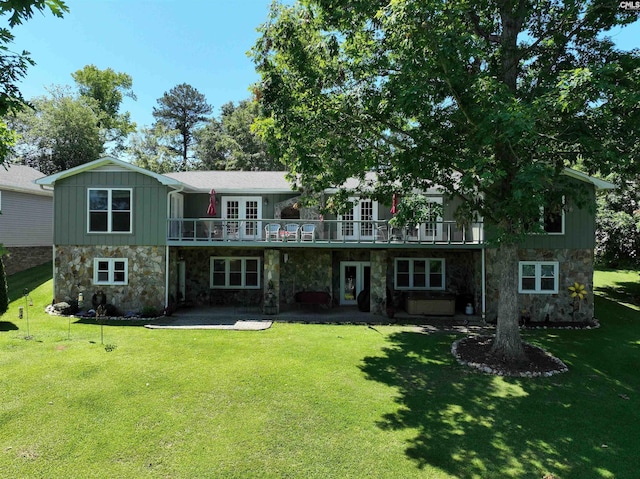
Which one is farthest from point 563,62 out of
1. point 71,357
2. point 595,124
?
point 71,357

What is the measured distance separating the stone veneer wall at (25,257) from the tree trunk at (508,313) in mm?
21009

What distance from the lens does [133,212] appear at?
14250mm

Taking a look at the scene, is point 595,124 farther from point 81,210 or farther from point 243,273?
A: point 81,210

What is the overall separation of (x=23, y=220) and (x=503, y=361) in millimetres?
22159

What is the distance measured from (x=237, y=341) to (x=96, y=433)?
5.07m

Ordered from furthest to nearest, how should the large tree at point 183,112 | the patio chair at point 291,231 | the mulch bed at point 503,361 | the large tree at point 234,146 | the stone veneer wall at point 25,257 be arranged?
the large tree at point 183,112 < the large tree at point 234,146 < the stone veneer wall at point 25,257 < the patio chair at point 291,231 < the mulch bed at point 503,361

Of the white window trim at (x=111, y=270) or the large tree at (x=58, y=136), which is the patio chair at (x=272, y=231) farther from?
the large tree at (x=58, y=136)

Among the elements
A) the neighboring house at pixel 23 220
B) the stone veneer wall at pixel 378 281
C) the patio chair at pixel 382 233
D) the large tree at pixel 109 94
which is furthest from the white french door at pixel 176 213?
the large tree at pixel 109 94

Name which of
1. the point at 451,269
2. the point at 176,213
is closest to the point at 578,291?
the point at 451,269

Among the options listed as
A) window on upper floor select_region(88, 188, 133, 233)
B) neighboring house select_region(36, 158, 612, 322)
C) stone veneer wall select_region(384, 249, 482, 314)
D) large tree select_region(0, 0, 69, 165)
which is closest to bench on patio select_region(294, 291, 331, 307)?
neighboring house select_region(36, 158, 612, 322)

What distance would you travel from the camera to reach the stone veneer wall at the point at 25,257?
1858 centimetres

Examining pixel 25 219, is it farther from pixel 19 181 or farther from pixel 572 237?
pixel 572 237

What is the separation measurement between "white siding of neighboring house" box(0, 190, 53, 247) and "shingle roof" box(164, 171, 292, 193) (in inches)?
314

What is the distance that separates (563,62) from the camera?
992 centimetres
